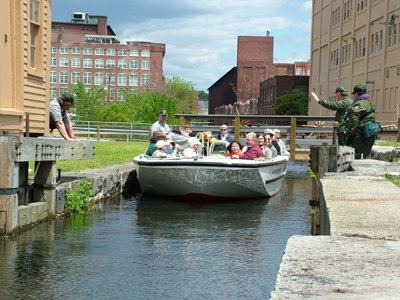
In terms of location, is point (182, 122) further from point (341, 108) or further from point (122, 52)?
point (122, 52)

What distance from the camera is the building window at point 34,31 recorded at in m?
13.4

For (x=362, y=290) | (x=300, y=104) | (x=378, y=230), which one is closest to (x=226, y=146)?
(x=378, y=230)

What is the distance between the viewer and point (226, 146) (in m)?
13.5

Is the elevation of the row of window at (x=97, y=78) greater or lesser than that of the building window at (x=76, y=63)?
lesser

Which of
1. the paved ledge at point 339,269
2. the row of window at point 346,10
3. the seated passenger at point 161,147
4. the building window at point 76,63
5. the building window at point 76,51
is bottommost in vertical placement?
the paved ledge at point 339,269

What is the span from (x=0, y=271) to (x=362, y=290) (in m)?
4.17

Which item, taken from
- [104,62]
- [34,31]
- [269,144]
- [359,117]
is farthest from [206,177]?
[104,62]

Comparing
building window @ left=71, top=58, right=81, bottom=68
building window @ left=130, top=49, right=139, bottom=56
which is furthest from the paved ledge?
building window @ left=71, top=58, right=81, bottom=68

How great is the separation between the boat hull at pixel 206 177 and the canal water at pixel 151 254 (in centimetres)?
73

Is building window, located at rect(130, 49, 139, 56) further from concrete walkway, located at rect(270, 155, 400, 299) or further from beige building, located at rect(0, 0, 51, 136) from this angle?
concrete walkway, located at rect(270, 155, 400, 299)

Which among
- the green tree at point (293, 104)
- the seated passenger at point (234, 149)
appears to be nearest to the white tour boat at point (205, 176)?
the seated passenger at point (234, 149)

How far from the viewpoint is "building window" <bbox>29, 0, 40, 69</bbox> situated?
1339 centimetres

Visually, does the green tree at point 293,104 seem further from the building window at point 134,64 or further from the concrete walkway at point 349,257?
the building window at point 134,64

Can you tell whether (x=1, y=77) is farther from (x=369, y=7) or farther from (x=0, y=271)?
(x=369, y=7)
